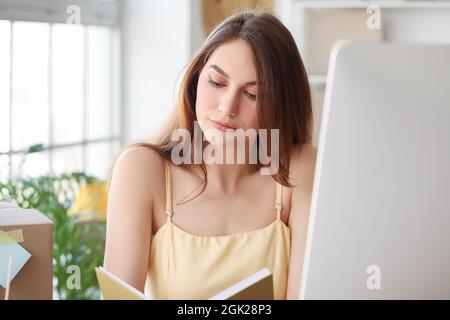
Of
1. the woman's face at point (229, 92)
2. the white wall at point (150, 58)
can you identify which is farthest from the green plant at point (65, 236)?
the woman's face at point (229, 92)

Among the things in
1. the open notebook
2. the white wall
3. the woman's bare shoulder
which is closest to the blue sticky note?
the open notebook

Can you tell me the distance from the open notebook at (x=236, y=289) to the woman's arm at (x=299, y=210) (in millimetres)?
492

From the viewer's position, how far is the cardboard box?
1201mm

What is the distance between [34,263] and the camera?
3.96 ft

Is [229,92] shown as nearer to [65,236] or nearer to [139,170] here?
[139,170]

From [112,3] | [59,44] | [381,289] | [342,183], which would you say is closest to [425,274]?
[381,289]

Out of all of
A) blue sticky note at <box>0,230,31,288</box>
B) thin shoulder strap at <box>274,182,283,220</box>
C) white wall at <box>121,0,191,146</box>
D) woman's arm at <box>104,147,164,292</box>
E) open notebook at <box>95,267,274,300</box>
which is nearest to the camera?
open notebook at <box>95,267,274,300</box>

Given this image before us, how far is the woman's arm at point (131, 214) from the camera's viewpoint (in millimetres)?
1441

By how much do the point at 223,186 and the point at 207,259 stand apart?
0.16 m

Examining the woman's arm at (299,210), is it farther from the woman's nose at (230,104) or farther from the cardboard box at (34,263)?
the cardboard box at (34,263)

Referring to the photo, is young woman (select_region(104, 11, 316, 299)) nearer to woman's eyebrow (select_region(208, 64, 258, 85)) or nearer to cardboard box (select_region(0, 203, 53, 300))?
woman's eyebrow (select_region(208, 64, 258, 85))

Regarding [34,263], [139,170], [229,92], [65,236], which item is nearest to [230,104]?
[229,92]

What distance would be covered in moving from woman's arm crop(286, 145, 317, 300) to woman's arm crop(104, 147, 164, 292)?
259mm

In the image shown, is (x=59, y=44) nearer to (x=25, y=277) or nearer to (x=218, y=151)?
(x=218, y=151)
